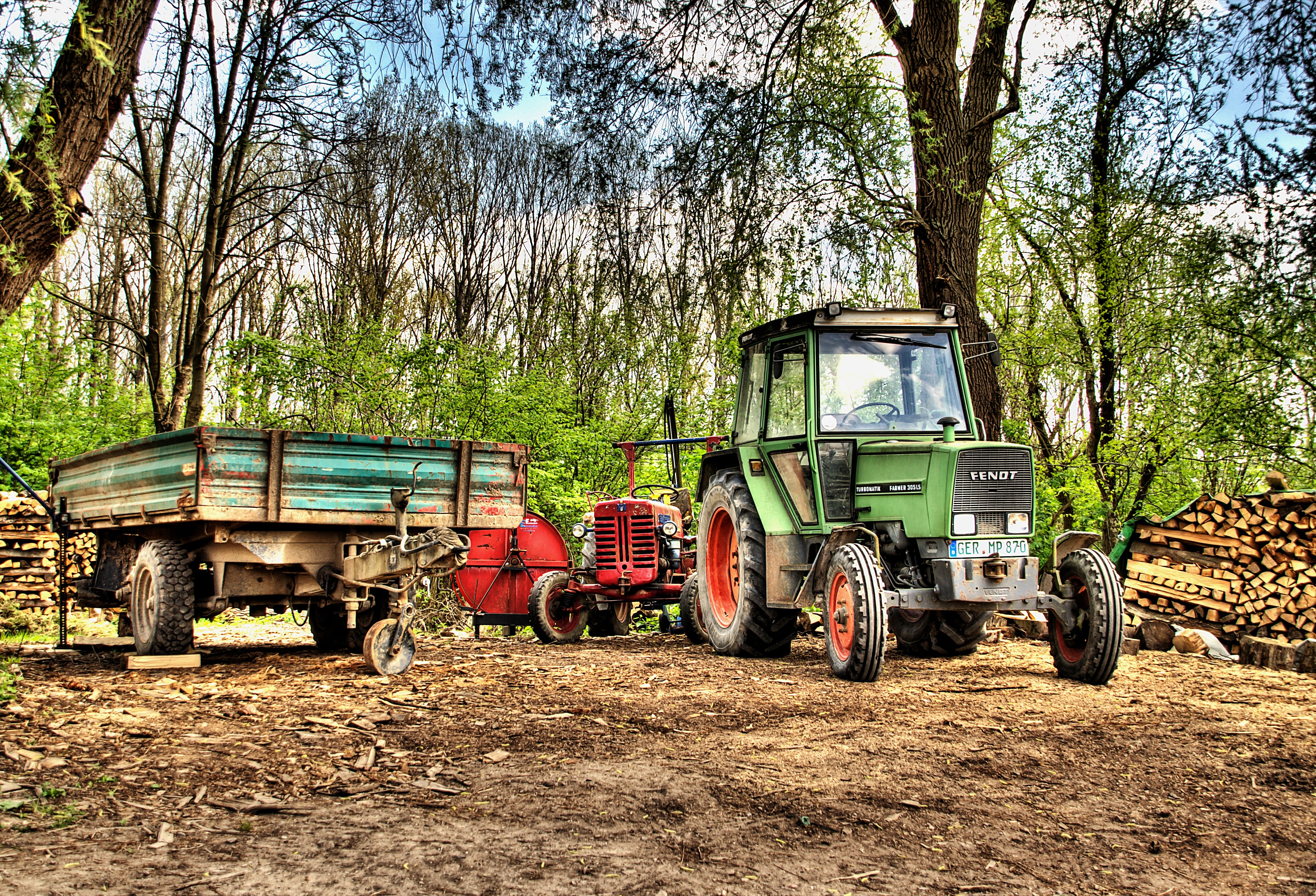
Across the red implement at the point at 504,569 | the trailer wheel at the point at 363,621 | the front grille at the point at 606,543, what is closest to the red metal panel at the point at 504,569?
the red implement at the point at 504,569

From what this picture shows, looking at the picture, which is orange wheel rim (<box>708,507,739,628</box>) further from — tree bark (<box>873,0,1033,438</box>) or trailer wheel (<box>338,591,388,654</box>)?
tree bark (<box>873,0,1033,438</box>)

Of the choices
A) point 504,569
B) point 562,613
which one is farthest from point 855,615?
point 504,569

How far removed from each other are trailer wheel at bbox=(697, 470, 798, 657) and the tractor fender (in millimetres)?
133

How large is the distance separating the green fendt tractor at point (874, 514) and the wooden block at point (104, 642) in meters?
4.50

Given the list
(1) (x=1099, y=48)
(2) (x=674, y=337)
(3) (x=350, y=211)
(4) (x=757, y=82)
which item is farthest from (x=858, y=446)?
(3) (x=350, y=211)

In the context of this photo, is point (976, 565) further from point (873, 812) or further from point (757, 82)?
point (757, 82)

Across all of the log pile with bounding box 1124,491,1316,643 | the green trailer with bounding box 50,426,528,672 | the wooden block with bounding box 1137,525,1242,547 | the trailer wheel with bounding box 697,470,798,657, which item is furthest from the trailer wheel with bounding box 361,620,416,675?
the wooden block with bounding box 1137,525,1242,547

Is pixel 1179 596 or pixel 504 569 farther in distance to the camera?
pixel 504 569

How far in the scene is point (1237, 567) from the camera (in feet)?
28.3

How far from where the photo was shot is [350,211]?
2006cm

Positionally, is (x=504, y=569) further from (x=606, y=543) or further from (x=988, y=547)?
(x=988, y=547)

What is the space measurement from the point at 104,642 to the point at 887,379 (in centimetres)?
628

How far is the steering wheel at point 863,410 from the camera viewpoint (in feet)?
23.8

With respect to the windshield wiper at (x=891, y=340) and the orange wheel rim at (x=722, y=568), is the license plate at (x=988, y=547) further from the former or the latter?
the orange wheel rim at (x=722, y=568)
